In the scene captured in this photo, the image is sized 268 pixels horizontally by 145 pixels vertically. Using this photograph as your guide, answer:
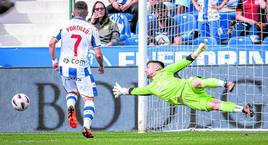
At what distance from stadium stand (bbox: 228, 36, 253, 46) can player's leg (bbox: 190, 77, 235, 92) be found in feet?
13.4

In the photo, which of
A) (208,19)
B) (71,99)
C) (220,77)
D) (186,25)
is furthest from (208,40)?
(71,99)

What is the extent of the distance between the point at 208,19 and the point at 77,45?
4.34 meters

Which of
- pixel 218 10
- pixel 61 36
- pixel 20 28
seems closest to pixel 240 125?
pixel 218 10

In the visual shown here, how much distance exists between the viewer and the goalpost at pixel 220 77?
1575cm

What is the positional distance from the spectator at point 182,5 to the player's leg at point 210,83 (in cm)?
371

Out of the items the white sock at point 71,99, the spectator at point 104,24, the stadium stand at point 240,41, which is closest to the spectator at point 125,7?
the spectator at point 104,24

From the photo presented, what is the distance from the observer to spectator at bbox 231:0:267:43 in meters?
16.6

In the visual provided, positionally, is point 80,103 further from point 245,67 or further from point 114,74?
point 245,67

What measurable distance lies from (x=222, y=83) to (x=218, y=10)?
519 centimetres

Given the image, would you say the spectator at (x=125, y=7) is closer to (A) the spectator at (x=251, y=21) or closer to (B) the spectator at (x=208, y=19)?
(B) the spectator at (x=208, y=19)

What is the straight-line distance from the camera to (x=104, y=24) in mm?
18344

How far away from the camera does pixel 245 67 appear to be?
1594cm

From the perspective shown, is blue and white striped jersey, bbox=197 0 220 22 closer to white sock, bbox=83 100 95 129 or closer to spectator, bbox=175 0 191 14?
spectator, bbox=175 0 191 14

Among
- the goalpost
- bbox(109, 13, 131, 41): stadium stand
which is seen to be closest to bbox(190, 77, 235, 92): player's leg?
the goalpost
